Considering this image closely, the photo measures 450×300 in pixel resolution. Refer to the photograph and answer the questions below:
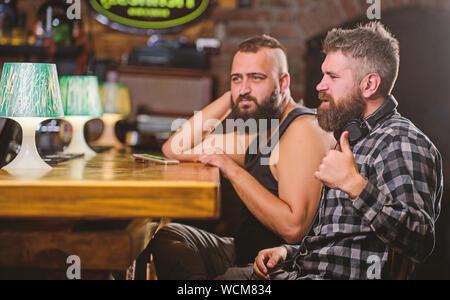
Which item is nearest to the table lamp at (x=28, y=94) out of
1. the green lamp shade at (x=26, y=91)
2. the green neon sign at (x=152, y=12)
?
the green lamp shade at (x=26, y=91)

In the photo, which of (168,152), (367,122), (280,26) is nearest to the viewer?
(367,122)

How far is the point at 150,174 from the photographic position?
3.77 feet

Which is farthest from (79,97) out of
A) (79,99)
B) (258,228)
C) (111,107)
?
(258,228)

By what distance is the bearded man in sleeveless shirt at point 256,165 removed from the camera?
1.32 metres

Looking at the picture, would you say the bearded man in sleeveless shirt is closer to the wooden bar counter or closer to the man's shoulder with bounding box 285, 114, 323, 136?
the man's shoulder with bounding box 285, 114, 323, 136

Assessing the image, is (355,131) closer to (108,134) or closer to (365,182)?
(365,182)

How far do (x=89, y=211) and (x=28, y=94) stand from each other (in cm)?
35

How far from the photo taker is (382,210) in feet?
3.37

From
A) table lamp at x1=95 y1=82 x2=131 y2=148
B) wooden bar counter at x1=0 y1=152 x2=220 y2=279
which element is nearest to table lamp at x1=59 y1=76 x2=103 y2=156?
wooden bar counter at x1=0 y1=152 x2=220 y2=279

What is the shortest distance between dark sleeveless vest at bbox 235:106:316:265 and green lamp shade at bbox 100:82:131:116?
36.8 inches

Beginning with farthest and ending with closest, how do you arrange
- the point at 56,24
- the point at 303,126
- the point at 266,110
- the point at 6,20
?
the point at 6,20 → the point at 56,24 → the point at 266,110 → the point at 303,126

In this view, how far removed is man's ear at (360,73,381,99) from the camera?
3.94ft

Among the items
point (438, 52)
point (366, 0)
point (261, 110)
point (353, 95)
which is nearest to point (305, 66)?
point (366, 0)

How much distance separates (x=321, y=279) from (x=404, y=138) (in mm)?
362
